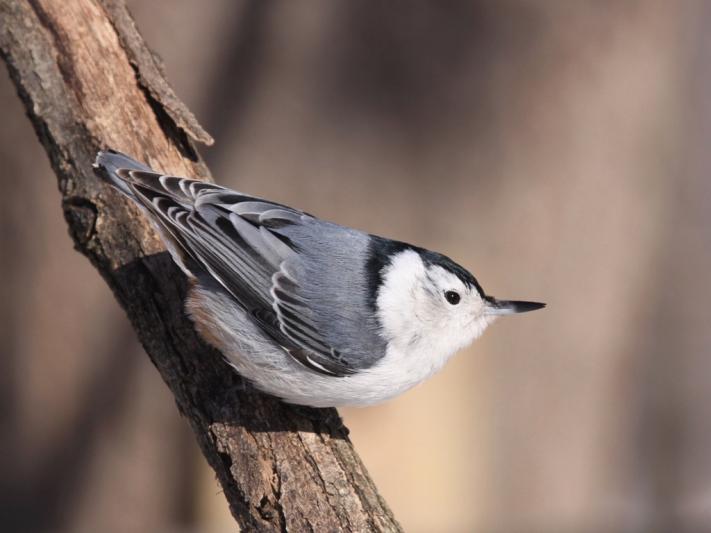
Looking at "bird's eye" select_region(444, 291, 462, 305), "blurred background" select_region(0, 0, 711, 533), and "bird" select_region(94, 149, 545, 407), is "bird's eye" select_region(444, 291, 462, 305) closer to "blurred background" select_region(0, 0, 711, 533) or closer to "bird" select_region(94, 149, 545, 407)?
"bird" select_region(94, 149, 545, 407)

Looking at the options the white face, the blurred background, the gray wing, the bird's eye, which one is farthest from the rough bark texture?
the blurred background

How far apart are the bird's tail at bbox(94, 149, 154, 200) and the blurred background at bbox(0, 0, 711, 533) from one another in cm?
139

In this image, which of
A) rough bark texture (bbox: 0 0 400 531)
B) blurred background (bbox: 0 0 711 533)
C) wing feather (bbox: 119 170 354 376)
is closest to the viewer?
rough bark texture (bbox: 0 0 400 531)

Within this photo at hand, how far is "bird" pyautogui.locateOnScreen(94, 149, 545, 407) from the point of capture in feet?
7.97

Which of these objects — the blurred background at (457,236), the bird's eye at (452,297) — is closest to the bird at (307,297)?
the bird's eye at (452,297)

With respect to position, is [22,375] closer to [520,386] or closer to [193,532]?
[193,532]

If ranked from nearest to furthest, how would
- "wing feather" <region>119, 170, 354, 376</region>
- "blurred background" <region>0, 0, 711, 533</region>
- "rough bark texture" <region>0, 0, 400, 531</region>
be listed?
1. "rough bark texture" <region>0, 0, 400, 531</region>
2. "wing feather" <region>119, 170, 354, 376</region>
3. "blurred background" <region>0, 0, 711, 533</region>

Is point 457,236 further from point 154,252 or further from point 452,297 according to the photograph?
point 154,252

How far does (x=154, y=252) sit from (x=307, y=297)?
0.51 meters

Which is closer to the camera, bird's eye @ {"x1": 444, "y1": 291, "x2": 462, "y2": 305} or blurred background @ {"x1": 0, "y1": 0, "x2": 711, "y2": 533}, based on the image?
bird's eye @ {"x1": 444, "y1": 291, "x2": 462, "y2": 305}

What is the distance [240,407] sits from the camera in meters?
2.49

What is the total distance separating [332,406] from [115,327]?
184 centimetres

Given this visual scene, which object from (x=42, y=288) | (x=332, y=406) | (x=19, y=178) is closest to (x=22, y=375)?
(x=42, y=288)

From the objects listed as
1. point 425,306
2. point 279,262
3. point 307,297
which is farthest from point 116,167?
point 425,306
